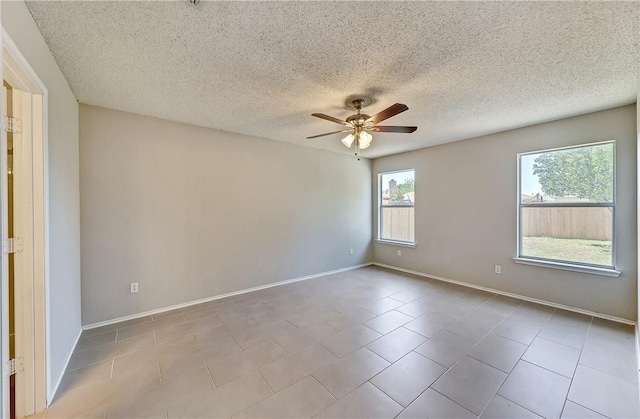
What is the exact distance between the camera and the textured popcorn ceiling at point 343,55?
1509mm

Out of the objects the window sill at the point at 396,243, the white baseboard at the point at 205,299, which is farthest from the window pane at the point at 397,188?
the white baseboard at the point at 205,299

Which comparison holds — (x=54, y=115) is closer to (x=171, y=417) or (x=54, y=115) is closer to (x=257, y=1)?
(x=257, y=1)

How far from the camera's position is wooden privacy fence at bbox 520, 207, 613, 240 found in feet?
9.93

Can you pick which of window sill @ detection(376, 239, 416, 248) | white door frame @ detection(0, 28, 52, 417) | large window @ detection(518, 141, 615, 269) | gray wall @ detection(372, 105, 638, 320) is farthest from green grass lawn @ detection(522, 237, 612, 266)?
white door frame @ detection(0, 28, 52, 417)

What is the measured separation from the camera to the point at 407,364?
2.12m

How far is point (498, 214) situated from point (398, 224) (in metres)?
1.85

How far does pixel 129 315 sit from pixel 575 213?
5.62m

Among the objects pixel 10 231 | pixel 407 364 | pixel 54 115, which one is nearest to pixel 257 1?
pixel 54 115

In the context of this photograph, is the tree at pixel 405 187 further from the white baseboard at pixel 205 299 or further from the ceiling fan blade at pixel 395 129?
the ceiling fan blade at pixel 395 129

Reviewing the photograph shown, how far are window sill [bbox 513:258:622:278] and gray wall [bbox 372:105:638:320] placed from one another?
0.20 feet

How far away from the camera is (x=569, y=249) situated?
10.7ft

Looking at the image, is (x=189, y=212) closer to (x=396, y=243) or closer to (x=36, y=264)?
(x=36, y=264)

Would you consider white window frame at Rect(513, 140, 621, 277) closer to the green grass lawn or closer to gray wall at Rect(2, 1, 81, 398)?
the green grass lawn

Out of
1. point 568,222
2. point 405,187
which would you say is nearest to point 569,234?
point 568,222
